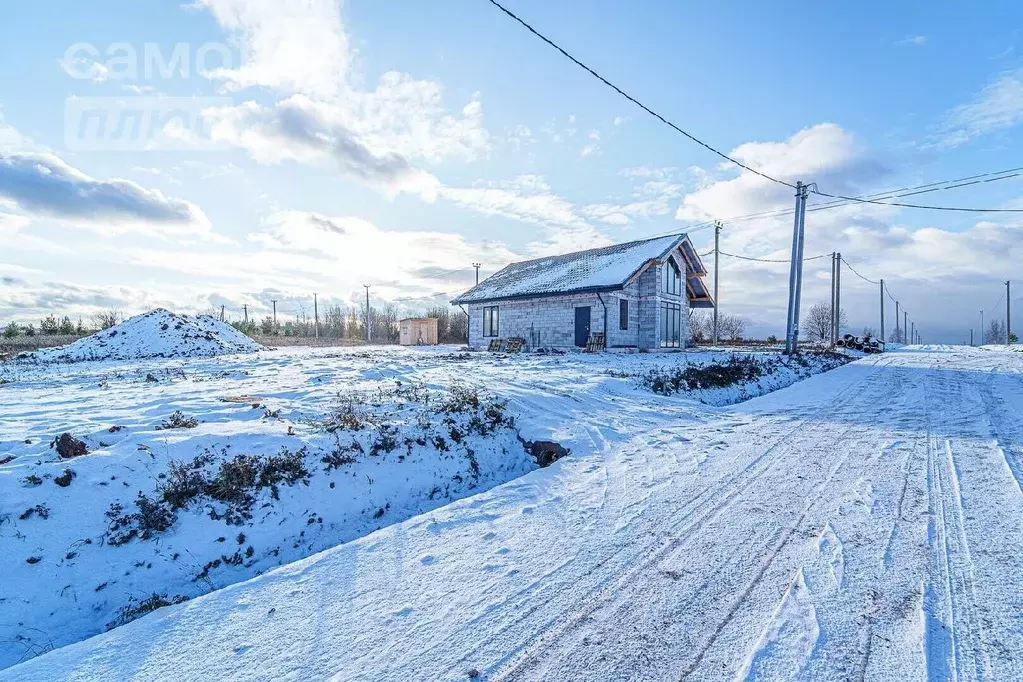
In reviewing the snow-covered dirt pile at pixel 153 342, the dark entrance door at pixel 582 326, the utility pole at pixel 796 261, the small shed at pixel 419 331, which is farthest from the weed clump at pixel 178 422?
the small shed at pixel 419 331

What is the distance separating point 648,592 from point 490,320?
22.4m

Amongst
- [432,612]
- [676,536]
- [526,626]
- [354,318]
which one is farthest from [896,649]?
[354,318]

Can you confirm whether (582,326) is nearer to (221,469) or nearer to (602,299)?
(602,299)

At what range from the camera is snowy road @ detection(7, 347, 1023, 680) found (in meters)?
2.10

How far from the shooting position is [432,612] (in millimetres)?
2496

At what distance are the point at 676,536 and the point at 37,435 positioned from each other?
21.0 ft

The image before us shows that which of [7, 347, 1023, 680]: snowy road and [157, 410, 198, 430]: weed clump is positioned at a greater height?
[157, 410, 198, 430]: weed clump

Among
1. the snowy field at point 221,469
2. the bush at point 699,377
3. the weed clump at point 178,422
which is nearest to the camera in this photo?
the snowy field at point 221,469

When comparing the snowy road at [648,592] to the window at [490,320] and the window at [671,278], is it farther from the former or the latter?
the window at [490,320]

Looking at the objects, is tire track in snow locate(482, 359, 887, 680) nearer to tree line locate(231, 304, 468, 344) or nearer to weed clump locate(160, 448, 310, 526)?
weed clump locate(160, 448, 310, 526)

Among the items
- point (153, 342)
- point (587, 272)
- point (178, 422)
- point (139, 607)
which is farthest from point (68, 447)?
point (587, 272)

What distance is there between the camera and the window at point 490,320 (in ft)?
79.8

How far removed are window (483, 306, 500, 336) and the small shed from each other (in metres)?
10.1

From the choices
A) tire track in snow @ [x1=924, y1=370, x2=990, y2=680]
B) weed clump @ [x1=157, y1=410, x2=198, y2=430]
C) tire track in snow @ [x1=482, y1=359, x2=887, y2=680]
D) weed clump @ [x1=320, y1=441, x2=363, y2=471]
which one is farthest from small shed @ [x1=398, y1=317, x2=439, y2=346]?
tire track in snow @ [x1=924, y1=370, x2=990, y2=680]
